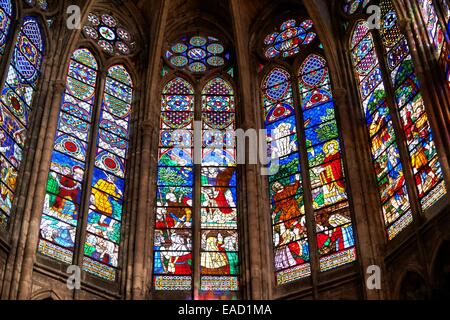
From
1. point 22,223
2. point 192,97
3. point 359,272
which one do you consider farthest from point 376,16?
point 22,223

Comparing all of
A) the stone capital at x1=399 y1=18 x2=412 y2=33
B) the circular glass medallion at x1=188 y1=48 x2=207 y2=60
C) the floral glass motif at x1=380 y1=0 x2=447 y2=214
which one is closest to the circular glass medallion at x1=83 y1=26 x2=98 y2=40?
the circular glass medallion at x1=188 y1=48 x2=207 y2=60

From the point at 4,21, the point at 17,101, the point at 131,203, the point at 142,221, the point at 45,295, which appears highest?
the point at 4,21

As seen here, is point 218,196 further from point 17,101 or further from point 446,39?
point 446,39

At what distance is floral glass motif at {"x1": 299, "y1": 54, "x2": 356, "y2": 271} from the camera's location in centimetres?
1622

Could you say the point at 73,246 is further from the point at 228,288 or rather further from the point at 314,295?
the point at 314,295

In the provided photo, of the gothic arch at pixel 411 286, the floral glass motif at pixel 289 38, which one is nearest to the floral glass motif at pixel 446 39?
the gothic arch at pixel 411 286

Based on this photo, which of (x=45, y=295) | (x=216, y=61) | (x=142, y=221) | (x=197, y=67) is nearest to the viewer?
(x=45, y=295)

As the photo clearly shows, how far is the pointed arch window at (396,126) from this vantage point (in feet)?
49.4

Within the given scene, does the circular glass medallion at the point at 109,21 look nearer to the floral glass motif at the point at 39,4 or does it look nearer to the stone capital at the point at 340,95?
A: the floral glass motif at the point at 39,4

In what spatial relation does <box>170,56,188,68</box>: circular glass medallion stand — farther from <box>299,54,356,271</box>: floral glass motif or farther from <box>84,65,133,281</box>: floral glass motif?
<box>299,54,356,271</box>: floral glass motif

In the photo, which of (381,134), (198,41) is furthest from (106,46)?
(381,134)

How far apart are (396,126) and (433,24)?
2.03 m

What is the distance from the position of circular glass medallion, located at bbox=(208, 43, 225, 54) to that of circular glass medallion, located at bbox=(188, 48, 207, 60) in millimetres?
201

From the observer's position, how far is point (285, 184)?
17688 millimetres
